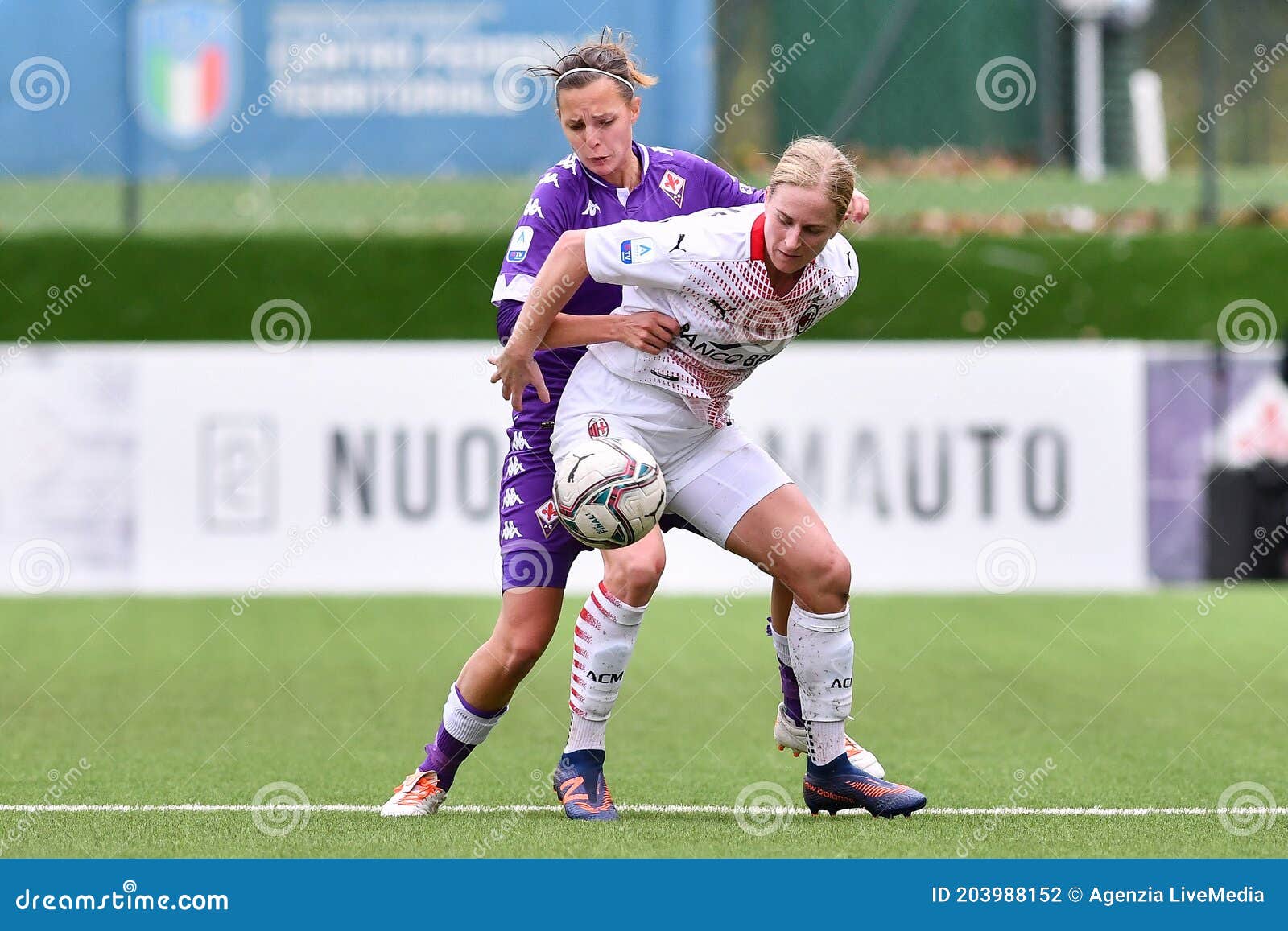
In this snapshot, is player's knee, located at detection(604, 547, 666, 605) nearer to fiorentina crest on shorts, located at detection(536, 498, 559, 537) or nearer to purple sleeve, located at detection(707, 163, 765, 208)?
fiorentina crest on shorts, located at detection(536, 498, 559, 537)

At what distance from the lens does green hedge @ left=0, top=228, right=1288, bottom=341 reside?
13695 mm

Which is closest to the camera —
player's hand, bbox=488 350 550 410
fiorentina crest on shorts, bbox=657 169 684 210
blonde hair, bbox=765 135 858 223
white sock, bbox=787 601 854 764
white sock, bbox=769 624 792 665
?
blonde hair, bbox=765 135 858 223

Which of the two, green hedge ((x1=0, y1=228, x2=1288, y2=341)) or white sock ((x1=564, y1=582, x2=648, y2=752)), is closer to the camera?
white sock ((x1=564, y1=582, x2=648, y2=752))

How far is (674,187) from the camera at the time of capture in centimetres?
583

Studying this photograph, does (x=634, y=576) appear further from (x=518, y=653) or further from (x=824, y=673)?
(x=824, y=673)

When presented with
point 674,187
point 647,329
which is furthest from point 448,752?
point 674,187

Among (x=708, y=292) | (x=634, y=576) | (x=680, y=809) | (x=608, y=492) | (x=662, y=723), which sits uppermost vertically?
(x=708, y=292)

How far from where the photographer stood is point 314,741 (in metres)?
7.23

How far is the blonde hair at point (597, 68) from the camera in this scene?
5562 millimetres

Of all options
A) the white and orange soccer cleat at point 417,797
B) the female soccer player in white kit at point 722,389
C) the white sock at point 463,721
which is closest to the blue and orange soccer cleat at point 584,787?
the female soccer player in white kit at point 722,389

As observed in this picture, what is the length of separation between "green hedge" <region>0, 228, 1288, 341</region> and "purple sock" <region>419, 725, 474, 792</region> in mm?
8136

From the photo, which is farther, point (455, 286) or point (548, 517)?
point (455, 286)

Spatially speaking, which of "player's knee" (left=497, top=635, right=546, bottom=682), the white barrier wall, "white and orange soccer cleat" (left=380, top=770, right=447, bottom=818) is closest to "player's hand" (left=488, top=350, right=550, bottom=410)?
"player's knee" (left=497, top=635, right=546, bottom=682)

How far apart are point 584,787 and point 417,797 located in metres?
0.50
